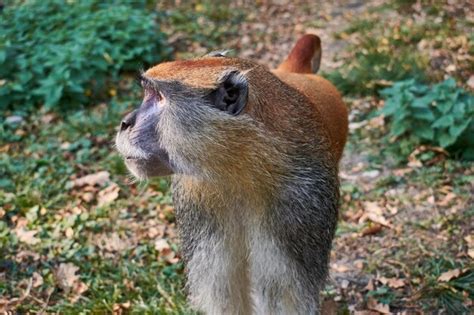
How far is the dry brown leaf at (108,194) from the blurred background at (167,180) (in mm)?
11

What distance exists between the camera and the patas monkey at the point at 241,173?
2322 mm

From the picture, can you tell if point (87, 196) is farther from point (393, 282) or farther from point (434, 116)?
point (434, 116)

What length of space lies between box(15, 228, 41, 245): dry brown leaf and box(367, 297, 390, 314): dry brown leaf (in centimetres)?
195

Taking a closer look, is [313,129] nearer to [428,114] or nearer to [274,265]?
[274,265]

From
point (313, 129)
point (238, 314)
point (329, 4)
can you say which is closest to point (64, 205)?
point (238, 314)

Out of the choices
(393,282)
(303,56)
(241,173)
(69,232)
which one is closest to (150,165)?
(241,173)

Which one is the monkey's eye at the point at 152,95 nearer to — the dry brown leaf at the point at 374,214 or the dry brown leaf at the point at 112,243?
the dry brown leaf at the point at 112,243

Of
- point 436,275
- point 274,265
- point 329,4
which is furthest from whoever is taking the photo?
point 329,4

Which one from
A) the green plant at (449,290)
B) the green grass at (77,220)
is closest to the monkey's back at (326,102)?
the green plant at (449,290)

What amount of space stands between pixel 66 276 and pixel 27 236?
0.45 metres

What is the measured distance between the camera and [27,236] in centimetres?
424

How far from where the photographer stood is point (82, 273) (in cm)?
402

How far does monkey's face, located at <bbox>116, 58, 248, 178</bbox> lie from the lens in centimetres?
230

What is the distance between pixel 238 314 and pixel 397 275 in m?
1.29
